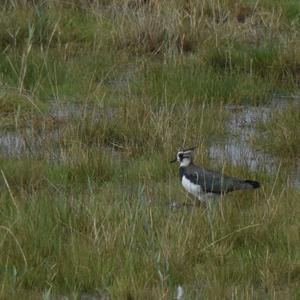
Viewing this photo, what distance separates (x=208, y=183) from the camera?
23.1 ft

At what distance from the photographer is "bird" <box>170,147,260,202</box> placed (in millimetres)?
6898

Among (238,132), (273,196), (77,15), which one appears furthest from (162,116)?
(77,15)

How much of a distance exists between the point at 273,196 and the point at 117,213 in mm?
984

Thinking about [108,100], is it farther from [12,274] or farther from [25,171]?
[12,274]

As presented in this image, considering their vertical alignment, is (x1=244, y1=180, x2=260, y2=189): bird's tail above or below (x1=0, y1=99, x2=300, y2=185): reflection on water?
above

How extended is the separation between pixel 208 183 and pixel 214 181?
42mm

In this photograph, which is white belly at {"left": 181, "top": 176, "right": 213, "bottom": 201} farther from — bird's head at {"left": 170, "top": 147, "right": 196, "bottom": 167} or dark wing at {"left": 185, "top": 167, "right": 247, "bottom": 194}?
bird's head at {"left": 170, "top": 147, "right": 196, "bottom": 167}

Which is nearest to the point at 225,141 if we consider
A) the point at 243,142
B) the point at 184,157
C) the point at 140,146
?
the point at 243,142

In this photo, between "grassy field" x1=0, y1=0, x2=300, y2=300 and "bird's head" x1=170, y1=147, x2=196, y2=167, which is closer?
"grassy field" x1=0, y1=0, x2=300, y2=300

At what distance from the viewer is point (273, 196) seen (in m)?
6.70

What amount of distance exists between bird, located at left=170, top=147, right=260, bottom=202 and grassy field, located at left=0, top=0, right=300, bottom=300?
0.09 m

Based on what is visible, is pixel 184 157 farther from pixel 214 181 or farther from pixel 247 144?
pixel 247 144

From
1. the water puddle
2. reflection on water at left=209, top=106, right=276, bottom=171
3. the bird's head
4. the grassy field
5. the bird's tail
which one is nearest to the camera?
the grassy field

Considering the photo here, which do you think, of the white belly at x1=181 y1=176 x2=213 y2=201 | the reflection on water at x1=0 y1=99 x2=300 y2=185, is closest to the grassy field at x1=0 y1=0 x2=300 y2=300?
the reflection on water at x1=0 y1=99 x2=300 y2=185
